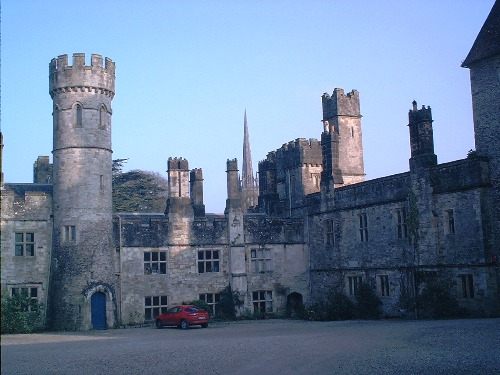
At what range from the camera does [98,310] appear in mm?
29141

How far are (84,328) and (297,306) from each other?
12742 mm

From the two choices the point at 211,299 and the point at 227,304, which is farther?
the point at 211,299

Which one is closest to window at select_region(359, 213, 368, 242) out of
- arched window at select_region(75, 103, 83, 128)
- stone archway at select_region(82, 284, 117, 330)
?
stone archway at select_region(82, 284, 117, 330)

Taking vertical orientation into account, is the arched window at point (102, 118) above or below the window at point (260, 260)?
above

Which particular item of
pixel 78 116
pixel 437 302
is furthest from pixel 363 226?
pixel 78 116

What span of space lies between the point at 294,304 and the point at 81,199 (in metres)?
14.0

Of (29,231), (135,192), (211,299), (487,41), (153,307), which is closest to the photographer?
(487,41)

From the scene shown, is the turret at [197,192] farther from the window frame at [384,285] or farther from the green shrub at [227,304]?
→ the window frame at [384,285]

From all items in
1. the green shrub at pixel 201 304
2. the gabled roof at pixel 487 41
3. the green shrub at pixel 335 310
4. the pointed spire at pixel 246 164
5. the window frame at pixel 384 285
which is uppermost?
the pointed spire at pixel 246 164

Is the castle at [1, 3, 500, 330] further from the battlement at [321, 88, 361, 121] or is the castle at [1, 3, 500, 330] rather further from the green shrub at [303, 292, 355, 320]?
the battlement at [321, 88, 361, 121]

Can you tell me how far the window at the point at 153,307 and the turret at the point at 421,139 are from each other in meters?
14.9

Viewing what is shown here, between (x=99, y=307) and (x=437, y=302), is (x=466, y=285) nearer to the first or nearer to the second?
(x=437, y=302)

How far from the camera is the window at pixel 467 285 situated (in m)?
23.8

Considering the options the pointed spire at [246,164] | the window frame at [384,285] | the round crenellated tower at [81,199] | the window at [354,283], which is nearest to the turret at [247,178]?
the pointed spire at [246,164]
